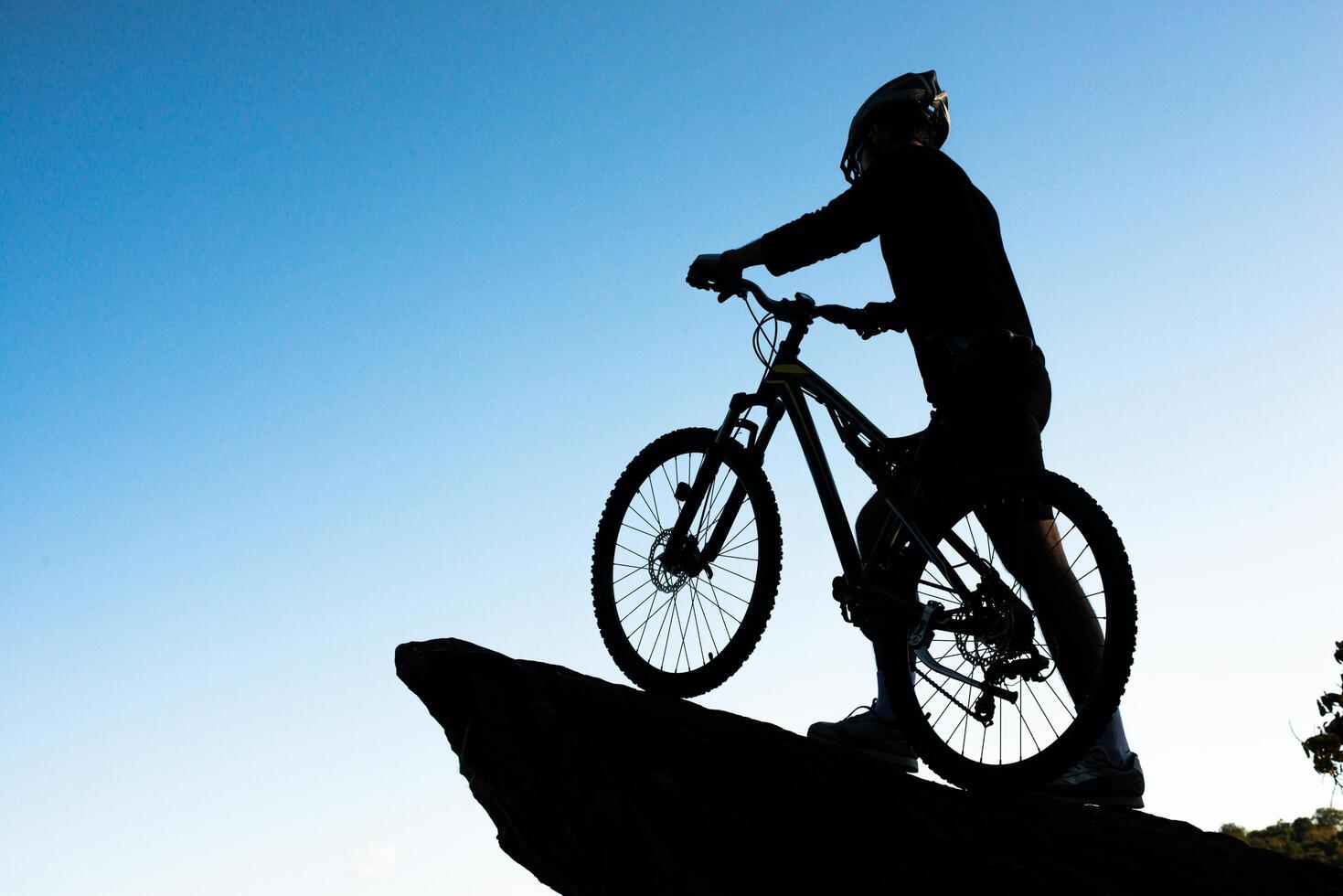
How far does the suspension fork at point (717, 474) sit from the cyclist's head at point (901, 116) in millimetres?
1170

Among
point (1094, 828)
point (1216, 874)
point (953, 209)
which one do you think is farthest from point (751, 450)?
point (1216, 874)

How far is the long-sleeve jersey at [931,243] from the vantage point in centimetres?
419

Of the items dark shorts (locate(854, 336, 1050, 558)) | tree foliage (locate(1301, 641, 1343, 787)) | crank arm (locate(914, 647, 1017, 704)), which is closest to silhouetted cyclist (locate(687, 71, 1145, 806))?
dark shorts (locate(854, 336, 1050, 558))

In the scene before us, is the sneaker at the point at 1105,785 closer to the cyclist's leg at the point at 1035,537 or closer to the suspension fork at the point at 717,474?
the cyclist's leg at the point at 1035,537

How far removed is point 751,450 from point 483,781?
1955 mm

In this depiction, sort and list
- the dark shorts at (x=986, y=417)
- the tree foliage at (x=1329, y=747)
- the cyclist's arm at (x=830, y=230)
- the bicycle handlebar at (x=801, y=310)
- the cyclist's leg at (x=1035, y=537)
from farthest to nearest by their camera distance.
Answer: the tree foliage at (x=1329, y=747) → the bicycle handlebar at (x=801, y=310) → the cyclist's arm at (x=830, y=230) → the dark shorts at (x=986, y=417) → the cyclist's leg at (x=1035, y=537)

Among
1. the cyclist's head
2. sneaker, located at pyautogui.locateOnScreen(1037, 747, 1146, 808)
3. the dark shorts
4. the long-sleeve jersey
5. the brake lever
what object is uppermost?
the cyclist's head

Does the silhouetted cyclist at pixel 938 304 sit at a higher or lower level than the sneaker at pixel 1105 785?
higher

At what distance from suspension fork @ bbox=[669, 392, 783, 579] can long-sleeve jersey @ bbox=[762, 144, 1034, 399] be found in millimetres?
834

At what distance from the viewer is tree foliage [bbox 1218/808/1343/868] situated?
25.6 meters

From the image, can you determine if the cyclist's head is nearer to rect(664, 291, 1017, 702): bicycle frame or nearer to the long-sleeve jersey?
the long-sleeve jersey

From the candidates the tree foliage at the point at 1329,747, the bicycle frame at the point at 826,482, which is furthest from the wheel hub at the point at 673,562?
the tree foliage at the point at 1329,747

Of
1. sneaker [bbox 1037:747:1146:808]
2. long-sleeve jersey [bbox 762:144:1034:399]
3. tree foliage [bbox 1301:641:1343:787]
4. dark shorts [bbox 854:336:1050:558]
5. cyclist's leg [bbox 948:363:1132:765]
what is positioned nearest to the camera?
cyclist's leg [bbox 948:363:1132:765]

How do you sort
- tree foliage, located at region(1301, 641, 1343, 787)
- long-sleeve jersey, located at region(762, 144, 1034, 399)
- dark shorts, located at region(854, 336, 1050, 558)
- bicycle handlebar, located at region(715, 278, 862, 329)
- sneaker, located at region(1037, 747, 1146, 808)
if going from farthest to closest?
1. tree foliage, located at region(1301, 641, 1343, 787)
2. bicycle handlebar, located at region(715, 278, 862, 329)
3. long-sleeve jersey, located at region(762, 144, 1034, 399)
4. sneaker, located at region(1037, 747, 1146, 808)
5. dark shorts, located at region(854, 336, 1050, 558)
